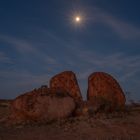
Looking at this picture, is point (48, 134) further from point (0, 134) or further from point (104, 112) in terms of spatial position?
point (104, 112)

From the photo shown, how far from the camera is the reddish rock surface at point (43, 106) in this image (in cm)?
1797

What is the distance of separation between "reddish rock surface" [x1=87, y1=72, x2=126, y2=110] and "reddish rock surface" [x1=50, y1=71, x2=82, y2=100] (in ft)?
2.93

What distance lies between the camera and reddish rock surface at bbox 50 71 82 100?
22.7 m

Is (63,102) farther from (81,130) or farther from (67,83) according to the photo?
(67,83)

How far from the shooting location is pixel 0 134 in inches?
584

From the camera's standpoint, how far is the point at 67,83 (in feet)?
74.5

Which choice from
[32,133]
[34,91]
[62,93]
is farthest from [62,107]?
[32,133]

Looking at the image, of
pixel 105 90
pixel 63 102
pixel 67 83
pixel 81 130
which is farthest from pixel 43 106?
pixel 105 90

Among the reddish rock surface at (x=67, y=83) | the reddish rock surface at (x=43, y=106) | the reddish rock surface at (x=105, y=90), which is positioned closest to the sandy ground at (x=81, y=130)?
the reddish rock surface at (x=43, y=106)

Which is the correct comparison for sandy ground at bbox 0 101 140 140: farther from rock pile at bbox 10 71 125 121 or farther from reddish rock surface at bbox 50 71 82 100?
reddish rock surface at bbox 50 71 82 100

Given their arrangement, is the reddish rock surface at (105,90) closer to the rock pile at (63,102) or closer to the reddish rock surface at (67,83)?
the rock pile at (63,102)

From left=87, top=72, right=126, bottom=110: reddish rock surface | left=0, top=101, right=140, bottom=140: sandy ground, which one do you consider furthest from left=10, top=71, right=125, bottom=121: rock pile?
left=0, top=101, right=140, bottom=140: sandy ground

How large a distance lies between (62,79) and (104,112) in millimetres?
4576

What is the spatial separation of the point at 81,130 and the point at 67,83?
316 inches
